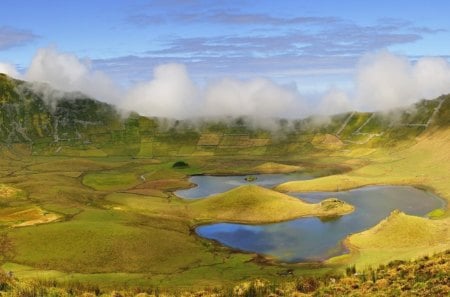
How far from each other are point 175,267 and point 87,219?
36692mm

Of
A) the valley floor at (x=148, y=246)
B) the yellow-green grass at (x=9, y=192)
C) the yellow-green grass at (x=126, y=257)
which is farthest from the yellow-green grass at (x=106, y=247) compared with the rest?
the yellow-green grass at (x=9, y=192)

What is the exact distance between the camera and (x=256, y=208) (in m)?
133

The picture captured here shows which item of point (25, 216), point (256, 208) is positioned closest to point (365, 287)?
point (256, 208)

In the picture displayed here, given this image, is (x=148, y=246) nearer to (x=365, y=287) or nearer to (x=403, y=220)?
(x=403, y=220)

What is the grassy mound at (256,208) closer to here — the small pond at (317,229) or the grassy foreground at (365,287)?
the small pond at (317,229)

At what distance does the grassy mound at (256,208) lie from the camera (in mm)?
129250

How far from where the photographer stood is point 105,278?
75625 millimetres

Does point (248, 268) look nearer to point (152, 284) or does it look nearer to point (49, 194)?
point (152, 284)

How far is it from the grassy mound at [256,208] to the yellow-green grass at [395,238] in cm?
2788

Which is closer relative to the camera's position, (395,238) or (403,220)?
(395,238)

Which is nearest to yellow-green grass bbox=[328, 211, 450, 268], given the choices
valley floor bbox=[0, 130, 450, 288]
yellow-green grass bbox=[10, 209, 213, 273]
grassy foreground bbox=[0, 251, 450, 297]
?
valley floor bbox=[0, 130, 450, 288]

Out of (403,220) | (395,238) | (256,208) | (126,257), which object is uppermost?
(403,220)

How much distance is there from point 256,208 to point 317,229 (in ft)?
73.4

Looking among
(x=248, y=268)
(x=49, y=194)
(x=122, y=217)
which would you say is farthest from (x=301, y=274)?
(x=49, y=194)
